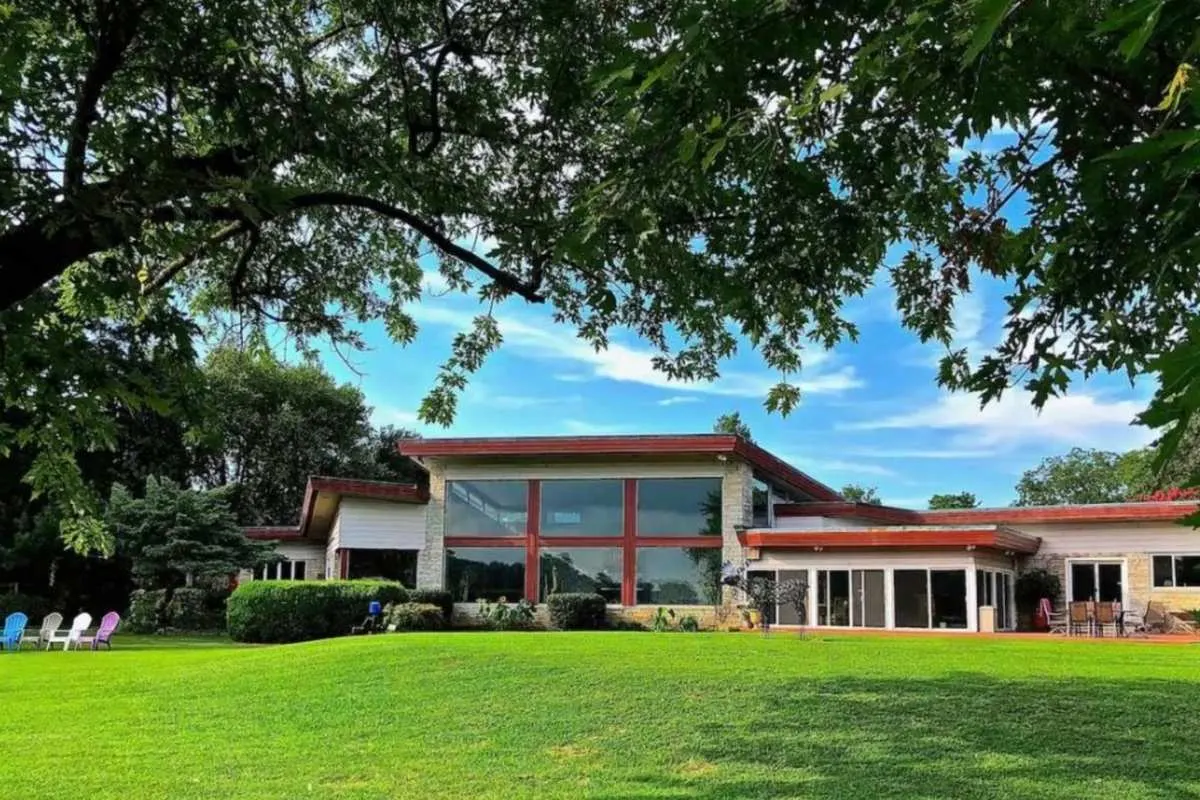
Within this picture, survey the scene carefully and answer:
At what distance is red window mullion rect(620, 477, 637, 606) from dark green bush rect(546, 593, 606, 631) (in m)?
0.94

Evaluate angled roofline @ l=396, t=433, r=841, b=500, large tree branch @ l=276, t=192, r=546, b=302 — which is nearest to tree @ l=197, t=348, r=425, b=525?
angled roofline @ l=396, t=433, r=841, b=500

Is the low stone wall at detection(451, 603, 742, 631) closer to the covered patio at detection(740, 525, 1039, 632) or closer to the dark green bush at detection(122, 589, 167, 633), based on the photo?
the covered patio at detection(740, 525, 1039, 632)

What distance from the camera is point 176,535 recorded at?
85.8ft

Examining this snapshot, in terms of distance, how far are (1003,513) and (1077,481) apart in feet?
111

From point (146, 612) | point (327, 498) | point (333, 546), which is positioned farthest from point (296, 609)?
point (146, 612)

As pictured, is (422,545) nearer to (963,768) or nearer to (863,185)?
(963,768)

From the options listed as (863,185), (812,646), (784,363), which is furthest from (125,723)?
(812,646)

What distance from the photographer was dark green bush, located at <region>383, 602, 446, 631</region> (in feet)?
70.6

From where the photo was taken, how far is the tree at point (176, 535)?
2609 centimetres

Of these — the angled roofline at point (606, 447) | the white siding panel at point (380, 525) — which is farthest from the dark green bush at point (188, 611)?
the angled roofline at point (606, 447)

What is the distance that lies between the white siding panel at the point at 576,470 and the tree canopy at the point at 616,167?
1752cm

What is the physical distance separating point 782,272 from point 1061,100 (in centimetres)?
165

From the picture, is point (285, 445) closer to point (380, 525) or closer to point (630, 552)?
point (380, 525)

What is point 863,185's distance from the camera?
5.50m
